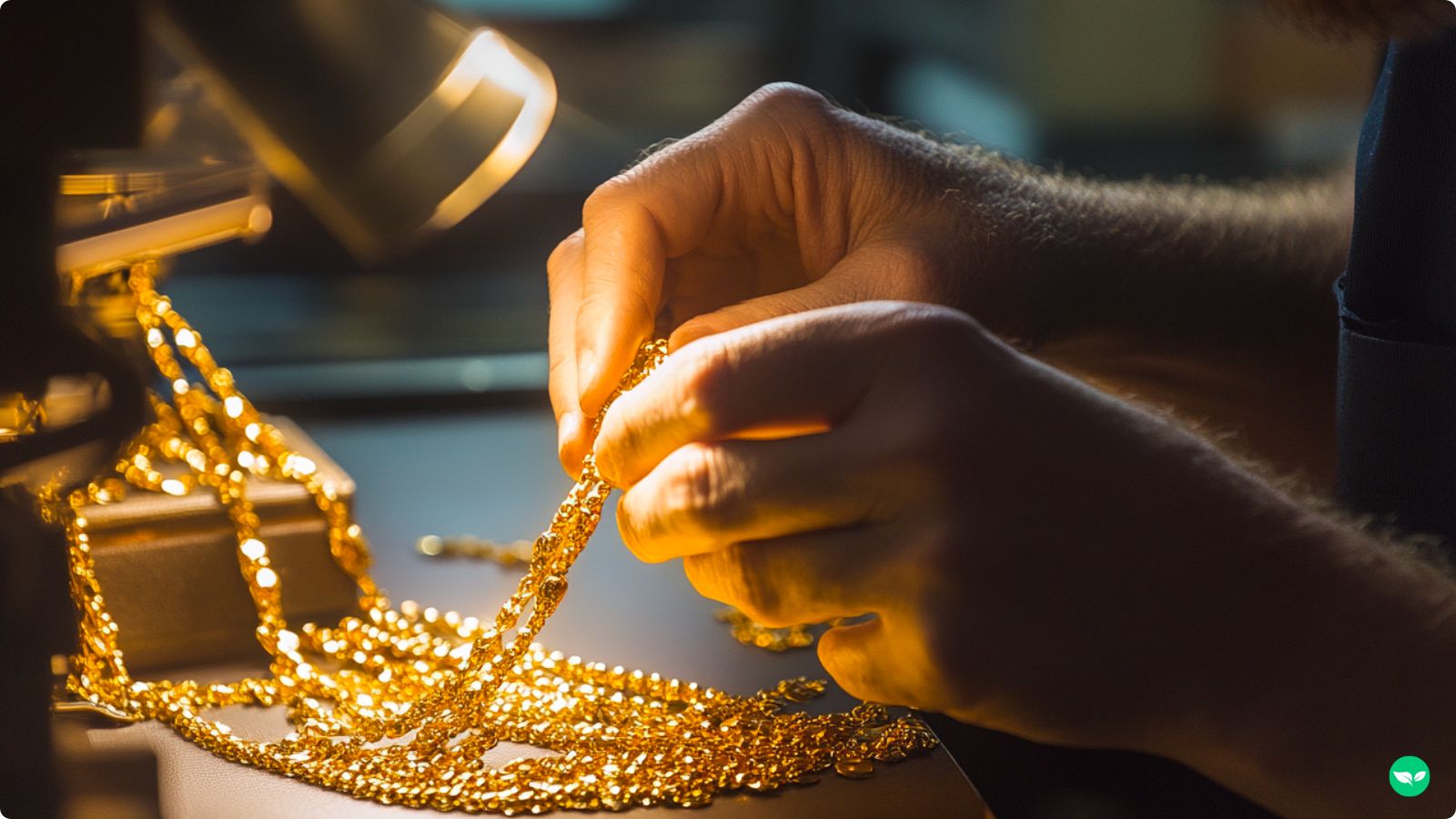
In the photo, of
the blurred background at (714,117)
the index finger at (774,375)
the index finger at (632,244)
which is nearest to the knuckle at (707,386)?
the index finger at (774,375)

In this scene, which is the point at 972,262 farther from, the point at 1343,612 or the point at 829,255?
the point at 1343,612

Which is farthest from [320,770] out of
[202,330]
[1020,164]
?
[202,330]

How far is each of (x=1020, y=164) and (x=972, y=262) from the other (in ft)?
0.57

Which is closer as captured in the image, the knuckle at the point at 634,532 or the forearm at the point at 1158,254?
the knuckle at the point at 634,532

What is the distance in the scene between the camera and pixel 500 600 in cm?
73

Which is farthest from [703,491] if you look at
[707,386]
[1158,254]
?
[1158,254]

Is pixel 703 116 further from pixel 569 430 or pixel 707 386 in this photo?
pixel 707 386

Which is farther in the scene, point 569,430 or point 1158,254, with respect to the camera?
point 1158,254

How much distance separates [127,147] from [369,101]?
93 millimetres

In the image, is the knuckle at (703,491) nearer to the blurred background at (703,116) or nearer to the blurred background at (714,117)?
the blurred background at (714,117)

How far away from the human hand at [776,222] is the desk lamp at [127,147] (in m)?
0.07

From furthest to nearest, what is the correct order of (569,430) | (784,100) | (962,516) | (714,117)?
1. (714,117)
2. (784,100)
3. (569,430)
4. (962,516)

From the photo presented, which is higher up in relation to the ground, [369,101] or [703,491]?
[369,101]

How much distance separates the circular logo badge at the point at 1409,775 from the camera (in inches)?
18.8
